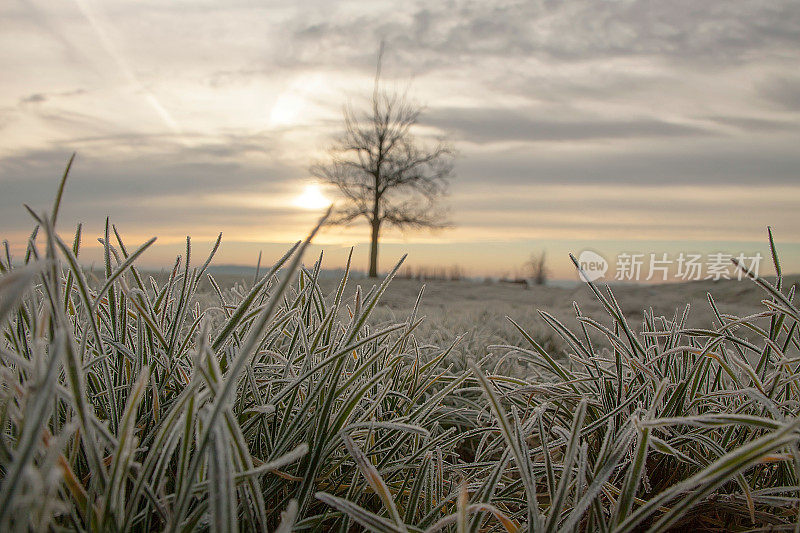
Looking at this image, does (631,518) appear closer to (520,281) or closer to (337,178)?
(520,281)

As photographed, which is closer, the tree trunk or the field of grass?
the field of grass

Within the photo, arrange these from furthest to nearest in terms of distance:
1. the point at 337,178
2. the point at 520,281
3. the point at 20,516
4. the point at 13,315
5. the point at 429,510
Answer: the point at 337,178 → the point at 520,281 → the point at 13,315 → the point at 429,510 → the point at 20,516

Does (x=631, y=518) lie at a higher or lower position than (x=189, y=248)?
lower

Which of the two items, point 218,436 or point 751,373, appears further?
point 751,373

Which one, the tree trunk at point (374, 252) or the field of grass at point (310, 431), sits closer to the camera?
the field of grass at point (310, 431)

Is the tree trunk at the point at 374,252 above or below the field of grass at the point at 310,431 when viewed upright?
above

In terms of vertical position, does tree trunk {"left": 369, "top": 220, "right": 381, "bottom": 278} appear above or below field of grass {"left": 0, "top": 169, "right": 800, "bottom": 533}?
above

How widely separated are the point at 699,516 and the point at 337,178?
20.9 metres

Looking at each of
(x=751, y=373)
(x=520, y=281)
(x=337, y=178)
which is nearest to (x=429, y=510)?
(x=751, y=373)

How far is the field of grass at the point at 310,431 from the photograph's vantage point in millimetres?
745

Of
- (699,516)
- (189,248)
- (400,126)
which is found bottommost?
(699,516)

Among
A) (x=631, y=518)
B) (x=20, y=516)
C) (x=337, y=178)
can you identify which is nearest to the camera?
(x=20, y=516)

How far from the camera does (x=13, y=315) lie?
1.36 m

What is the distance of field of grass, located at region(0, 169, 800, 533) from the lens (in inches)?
29.3
